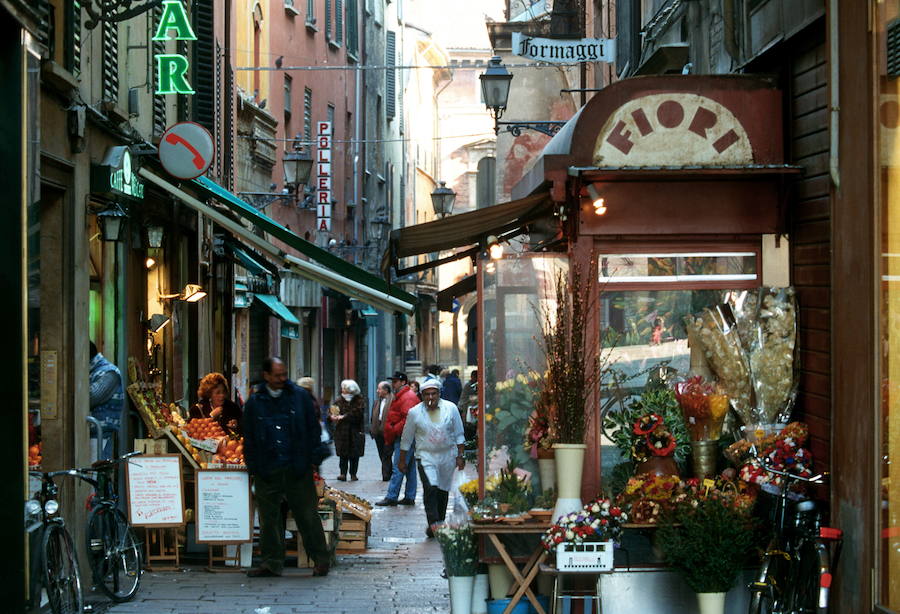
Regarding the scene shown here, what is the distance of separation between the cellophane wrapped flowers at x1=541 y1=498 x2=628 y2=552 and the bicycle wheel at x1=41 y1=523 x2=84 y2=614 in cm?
319

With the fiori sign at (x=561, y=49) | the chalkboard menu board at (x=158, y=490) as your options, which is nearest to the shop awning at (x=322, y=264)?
the chalkboard menu board at (x=158, y=490)

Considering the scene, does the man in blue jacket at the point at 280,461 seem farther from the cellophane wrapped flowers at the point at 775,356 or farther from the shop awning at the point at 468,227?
the cellophane wrapped flowers at the point at 775,356

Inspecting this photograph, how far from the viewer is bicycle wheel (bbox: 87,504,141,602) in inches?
430

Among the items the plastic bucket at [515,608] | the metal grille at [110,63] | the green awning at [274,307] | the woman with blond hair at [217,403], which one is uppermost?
the metal grille at [110,63]

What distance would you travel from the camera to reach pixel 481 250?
11094 millimetres

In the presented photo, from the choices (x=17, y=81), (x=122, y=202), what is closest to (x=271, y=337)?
(x=122, y=202)

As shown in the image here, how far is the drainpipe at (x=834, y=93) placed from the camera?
A: 29.2 feet

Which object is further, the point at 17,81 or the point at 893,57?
the point at 893,57

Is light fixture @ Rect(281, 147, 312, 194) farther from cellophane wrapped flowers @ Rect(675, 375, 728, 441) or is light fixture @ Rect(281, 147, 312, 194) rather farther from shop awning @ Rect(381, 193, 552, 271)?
cellophane wrapped flowers @ Rect(675, 375, 728, 441)

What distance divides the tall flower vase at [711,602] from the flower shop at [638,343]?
0.83 ft

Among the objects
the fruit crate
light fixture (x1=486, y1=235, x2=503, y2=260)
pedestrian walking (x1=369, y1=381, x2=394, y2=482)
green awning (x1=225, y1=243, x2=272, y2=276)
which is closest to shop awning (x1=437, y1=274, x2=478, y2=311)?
light fixture (x1=486, y1=235, x2=503, y2=260)

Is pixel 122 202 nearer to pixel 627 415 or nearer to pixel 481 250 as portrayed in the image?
pixel 481 250

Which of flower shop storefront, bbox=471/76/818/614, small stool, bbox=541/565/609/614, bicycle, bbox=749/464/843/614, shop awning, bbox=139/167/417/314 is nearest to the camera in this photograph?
bicycle, bbox=749/464/843/614

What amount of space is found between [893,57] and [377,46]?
1477 inches
